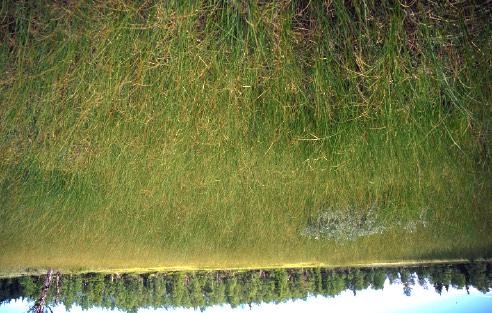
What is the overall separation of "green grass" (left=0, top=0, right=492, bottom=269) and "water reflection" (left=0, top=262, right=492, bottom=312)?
3.5 inches

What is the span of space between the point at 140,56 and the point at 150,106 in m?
0.25

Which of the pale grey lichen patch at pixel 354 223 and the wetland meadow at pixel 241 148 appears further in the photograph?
the pale grey lichen patch at pixel 354 223

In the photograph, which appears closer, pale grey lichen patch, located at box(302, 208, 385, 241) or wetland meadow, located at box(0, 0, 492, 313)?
wetland meadow, located at box(0, 0, 492, 313)

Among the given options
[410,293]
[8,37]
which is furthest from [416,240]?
[8,37]

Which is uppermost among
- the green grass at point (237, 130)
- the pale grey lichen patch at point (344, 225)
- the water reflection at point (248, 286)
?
the green grass at point (237, 130)

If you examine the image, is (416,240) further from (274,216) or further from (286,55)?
(286,55)

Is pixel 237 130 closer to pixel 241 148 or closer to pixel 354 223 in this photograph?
pixel 241 148

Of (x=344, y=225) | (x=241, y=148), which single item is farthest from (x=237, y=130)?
(x=344, y=225)

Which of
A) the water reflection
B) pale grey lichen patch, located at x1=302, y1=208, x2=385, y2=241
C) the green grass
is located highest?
the green grass

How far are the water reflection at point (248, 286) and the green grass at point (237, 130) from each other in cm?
9

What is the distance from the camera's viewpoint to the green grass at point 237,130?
196 cm

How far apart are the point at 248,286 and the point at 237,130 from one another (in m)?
1.05

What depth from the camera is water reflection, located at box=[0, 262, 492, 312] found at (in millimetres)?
2758

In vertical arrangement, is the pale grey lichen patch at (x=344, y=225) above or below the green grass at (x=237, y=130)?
below
